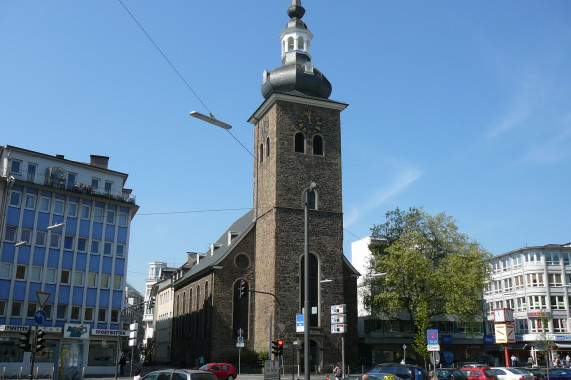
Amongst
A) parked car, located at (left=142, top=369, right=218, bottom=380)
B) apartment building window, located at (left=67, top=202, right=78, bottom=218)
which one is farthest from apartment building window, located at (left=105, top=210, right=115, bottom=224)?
parked car, located at (left=142, top=369, right=218, bottom=380)

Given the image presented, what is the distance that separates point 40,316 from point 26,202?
20.9m

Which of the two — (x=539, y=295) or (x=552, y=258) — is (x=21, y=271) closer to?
(x=539, y=295)

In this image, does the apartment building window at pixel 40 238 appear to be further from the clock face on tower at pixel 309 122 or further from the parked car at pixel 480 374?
the parked car at pixel 480 374

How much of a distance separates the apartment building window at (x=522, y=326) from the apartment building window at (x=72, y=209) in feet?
166

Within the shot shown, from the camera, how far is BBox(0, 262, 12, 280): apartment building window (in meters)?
37.1

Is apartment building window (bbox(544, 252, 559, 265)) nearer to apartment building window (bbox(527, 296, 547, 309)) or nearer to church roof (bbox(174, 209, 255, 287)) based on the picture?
apartment building window (bbox(527, 296, 547, 309))

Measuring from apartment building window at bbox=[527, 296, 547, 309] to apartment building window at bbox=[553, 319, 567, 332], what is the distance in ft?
6.33

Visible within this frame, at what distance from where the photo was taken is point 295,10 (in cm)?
4809

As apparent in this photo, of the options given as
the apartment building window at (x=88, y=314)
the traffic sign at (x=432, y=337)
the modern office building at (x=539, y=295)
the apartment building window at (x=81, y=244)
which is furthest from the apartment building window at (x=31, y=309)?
the modern office building at (x=539, y=295)

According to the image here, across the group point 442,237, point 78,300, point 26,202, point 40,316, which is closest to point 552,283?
point 442,237

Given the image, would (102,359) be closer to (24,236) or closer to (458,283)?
(24,236)

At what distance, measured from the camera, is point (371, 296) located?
168 ft

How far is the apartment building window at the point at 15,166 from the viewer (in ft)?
130

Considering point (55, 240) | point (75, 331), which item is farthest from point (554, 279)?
point (55, 240)
